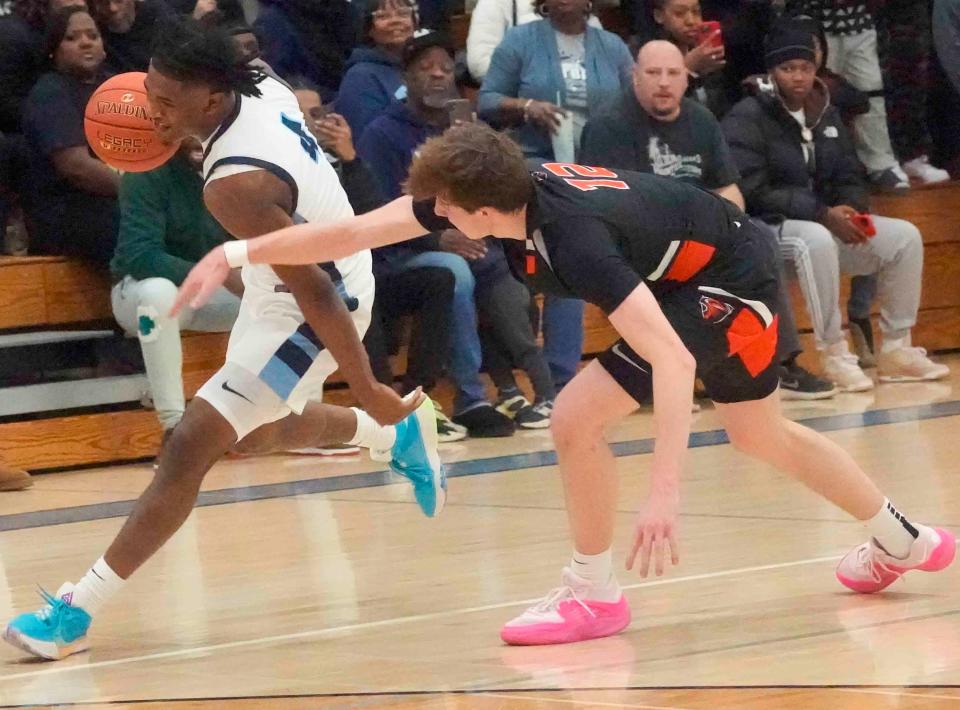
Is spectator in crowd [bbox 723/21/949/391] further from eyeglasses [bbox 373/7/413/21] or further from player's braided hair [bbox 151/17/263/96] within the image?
player's braided hair [bbox 151/17/263/96]

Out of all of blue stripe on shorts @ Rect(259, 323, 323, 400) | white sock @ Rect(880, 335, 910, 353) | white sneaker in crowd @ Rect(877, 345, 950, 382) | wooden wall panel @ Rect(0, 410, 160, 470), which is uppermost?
blue stripe on shorts @ Rect(259, 323, 323, 400)

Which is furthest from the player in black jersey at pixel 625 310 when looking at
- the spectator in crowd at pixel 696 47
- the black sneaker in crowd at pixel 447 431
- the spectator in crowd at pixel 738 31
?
the spectator in crowd at pixel 738 31

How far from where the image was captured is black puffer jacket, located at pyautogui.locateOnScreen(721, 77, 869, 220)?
969 centimetres

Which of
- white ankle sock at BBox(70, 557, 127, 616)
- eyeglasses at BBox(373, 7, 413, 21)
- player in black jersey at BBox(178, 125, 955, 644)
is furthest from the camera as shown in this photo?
eyeglasses at BBox(373, 7, 413, 21)

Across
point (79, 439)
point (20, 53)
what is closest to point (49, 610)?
point (79, 439)

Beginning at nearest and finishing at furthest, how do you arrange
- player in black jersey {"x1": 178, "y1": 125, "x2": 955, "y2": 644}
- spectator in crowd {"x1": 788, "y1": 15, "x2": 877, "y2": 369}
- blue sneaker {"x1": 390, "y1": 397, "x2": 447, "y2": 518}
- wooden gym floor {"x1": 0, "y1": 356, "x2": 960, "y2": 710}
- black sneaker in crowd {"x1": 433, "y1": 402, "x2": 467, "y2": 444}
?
1. wooden gym floor {"x1": 0, "y1": 356, "x2": 960, "y2": 710}
2. player in black jersey {"x1": 178, "y1": 125, "x2": 955, "y2": 644}
3. blue sneaker {"x1": 390, "y1": 397, "x2": 447, "y2": 518}
4. black sneaker in crowd {"x1": 433, "y1": 402, "x2": 467, "y2": 444}
5. spectator in crowd {"x1": 788, "y1": 15, "x2": 877, "y2": 369}

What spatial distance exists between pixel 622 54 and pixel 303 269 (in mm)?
5290

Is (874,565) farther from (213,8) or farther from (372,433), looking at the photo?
(213,8)

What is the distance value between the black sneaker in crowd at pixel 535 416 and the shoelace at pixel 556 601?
448cm

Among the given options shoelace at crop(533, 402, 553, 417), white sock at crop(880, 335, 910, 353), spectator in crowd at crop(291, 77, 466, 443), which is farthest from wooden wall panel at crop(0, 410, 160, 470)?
white sock at crop(880, 335, 910, 353)

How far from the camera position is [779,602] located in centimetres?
436

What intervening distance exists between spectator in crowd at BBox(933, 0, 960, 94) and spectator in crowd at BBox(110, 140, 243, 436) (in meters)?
4.67

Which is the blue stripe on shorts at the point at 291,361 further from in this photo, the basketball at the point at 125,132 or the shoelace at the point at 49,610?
the shoelace at the point at 49,610

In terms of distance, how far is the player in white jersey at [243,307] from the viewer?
4438 mm
